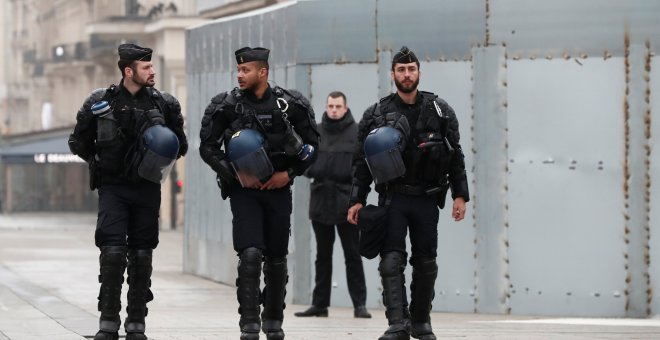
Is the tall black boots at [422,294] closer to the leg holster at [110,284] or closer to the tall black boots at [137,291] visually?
the tall black boots at [137,291]

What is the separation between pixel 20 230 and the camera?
117ft

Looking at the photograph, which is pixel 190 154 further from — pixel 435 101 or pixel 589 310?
pixel 435 101

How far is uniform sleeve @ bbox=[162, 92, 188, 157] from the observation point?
10.7 m

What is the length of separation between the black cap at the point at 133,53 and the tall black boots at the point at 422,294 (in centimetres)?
202

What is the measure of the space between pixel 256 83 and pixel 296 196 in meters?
5.07

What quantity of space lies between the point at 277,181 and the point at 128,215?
93 cm

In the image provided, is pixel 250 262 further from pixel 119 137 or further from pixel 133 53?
pixel 133 53

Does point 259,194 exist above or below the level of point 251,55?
below

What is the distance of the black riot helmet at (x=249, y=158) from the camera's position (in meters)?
10.2

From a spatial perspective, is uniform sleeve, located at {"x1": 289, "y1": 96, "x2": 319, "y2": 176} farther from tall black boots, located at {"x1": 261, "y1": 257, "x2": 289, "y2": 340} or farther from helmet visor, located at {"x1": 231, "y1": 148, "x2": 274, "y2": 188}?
tall black boots, located at {"x1": 261, "y1": 257, "x2": 289, "y2": 340}

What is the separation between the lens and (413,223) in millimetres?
10797

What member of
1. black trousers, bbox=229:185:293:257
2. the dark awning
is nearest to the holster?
black trousers, bbox=229:185:293:257

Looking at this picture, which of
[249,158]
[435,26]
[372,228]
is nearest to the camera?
[249,158]

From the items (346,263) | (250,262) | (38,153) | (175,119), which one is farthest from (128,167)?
(38,153)
